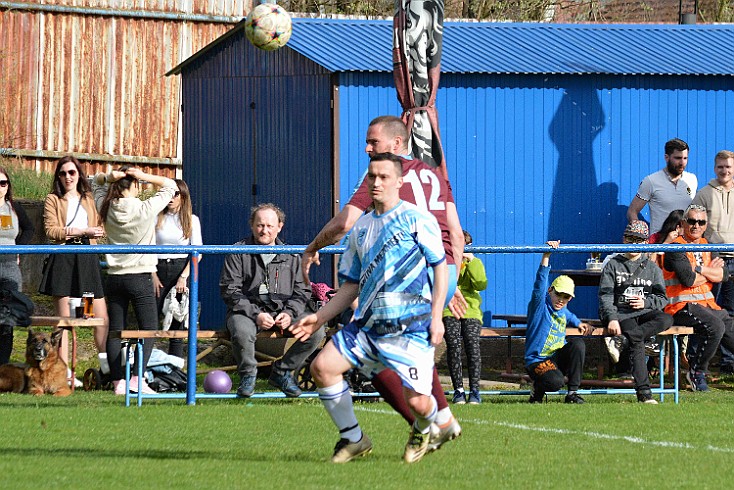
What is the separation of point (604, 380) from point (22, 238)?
5.50 meters

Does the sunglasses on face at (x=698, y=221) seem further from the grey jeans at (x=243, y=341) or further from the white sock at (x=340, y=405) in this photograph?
the white sock at (x=340, y=405)

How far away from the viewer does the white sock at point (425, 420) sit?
778 cm

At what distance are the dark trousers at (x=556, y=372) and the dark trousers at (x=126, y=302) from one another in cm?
315

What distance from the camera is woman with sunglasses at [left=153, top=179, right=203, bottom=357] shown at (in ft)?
44.4

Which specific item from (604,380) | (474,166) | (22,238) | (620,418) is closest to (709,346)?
(604,380)

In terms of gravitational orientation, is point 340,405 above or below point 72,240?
below

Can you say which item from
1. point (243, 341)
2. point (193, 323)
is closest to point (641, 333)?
point (243, 341)

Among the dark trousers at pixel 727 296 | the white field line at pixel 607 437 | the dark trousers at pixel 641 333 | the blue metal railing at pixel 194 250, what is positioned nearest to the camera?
the white field line at pixel 607 437

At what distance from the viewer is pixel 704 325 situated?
13.1 metres

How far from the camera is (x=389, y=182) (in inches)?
303

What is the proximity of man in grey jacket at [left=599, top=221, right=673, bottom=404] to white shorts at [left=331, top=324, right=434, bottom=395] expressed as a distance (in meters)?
4.78

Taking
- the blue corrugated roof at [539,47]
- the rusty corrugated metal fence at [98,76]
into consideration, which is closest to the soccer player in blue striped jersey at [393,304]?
the blue corrugated roof at [539,47]

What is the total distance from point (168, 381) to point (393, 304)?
17.4ft

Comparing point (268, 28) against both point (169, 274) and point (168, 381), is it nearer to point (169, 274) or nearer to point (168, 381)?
point (169, 274)
